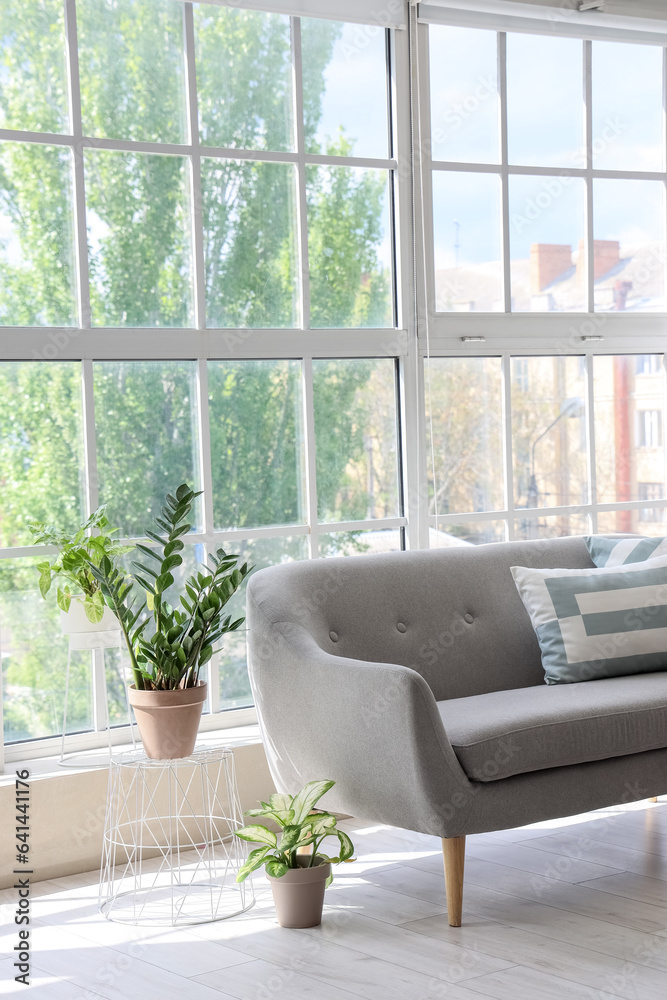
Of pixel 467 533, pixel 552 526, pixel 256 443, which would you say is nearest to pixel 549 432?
pixel 552 526

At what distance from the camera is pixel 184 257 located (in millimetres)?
3605

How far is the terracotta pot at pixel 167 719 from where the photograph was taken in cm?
295

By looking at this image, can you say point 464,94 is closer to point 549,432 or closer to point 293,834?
point 549,432

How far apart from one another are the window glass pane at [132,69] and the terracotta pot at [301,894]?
217 cm

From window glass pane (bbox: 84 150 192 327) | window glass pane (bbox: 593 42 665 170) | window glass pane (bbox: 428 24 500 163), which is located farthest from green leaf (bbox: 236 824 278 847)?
window glass pane (bbox: 593 42 665 170)

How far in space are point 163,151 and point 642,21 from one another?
1.90 meters

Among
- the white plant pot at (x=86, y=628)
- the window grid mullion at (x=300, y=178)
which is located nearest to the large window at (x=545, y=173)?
the window grid mullion at (x=300, y=178)

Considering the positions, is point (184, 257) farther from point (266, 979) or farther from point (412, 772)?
point (266, 979)

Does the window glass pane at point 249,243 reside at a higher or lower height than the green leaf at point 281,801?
higher

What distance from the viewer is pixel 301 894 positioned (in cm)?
276

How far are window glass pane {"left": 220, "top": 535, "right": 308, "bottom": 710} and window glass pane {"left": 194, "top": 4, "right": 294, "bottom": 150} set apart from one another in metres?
1.26

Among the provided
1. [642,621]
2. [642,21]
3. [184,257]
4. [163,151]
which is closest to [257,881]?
[642,621]

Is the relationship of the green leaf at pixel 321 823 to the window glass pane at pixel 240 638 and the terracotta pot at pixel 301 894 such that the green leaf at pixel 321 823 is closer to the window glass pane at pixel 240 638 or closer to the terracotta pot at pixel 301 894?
the terracotta pot at pixel 301 894

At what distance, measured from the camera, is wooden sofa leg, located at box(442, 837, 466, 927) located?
2699 millimetres
